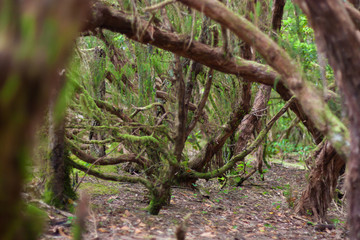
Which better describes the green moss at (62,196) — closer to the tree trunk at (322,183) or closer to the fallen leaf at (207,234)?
the fallen leaf at (207,234)

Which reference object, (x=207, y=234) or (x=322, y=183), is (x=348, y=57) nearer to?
(x=207, y=234)

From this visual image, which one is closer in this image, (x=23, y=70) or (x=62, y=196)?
(x=23, y=70)

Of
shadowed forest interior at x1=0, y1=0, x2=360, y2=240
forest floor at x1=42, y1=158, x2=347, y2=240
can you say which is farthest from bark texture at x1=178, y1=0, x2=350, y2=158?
forest floor at x1=42, y1=158, x2=347, y2=240

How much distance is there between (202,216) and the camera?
5.04 metres

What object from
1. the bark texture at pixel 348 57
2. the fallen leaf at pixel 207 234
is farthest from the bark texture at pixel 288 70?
the fallen leaf at pixel 207 234

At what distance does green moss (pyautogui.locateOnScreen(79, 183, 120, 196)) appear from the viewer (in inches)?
214

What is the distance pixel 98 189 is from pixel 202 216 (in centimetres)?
168

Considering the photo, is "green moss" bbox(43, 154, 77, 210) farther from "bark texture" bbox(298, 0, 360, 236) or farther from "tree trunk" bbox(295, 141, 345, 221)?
"tree trunk" bbox(295, 141, 345, 221)

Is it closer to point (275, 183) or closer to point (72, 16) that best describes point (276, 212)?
point (275, 183)

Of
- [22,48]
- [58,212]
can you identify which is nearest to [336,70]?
[22,48]

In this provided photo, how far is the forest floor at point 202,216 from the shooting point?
3.62 meters

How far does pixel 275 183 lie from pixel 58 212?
6.05 meters

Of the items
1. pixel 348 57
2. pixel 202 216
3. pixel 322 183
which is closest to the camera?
pixel 348 57

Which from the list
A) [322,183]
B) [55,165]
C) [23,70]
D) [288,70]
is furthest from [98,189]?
[23,70]
